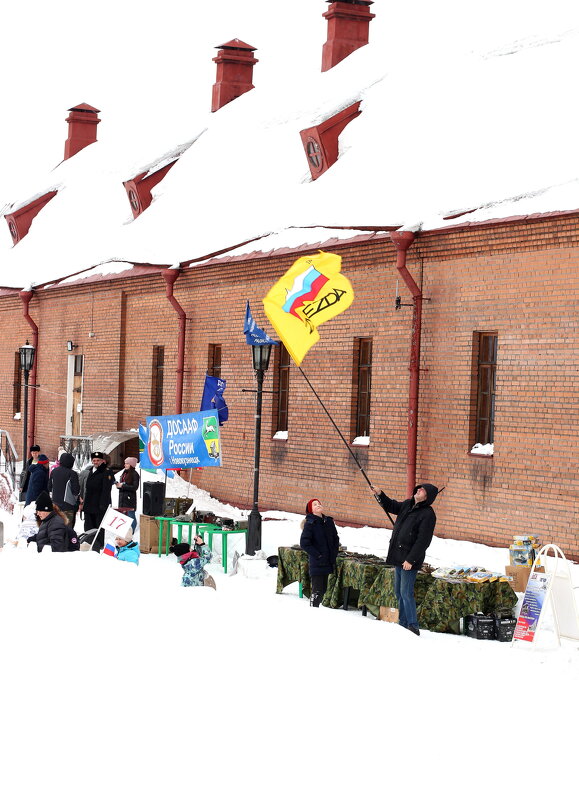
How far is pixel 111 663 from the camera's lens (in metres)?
9.51

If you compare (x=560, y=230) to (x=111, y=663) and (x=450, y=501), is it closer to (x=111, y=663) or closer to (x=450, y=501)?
(x=450, y=501)

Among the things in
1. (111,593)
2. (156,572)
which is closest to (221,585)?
(156,572)

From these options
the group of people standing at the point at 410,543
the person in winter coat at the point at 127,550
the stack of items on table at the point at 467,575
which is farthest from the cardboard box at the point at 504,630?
the person in winter coat at the point at 127,550

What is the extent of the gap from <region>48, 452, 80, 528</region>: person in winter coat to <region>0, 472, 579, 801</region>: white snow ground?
5963mm

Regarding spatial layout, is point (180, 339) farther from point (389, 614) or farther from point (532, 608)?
point (532, 608)

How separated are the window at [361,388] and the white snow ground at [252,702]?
787 centimetres

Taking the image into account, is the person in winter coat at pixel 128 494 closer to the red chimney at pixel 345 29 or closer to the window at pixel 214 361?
the window at pixel 214 361

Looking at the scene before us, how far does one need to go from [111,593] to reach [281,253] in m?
10.6

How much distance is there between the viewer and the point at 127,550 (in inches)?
633

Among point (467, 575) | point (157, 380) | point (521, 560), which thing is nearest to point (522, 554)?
point (521, 560)

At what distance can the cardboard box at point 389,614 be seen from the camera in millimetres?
13391

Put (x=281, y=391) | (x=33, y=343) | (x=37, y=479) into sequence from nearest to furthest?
(x=37, y=479) → (x=281, y=391) → (x=33, y=343)

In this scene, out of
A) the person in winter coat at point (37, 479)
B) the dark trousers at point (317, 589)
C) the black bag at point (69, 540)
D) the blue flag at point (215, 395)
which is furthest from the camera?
the blue flag at point (215, 395)

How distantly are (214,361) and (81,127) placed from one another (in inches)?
743
